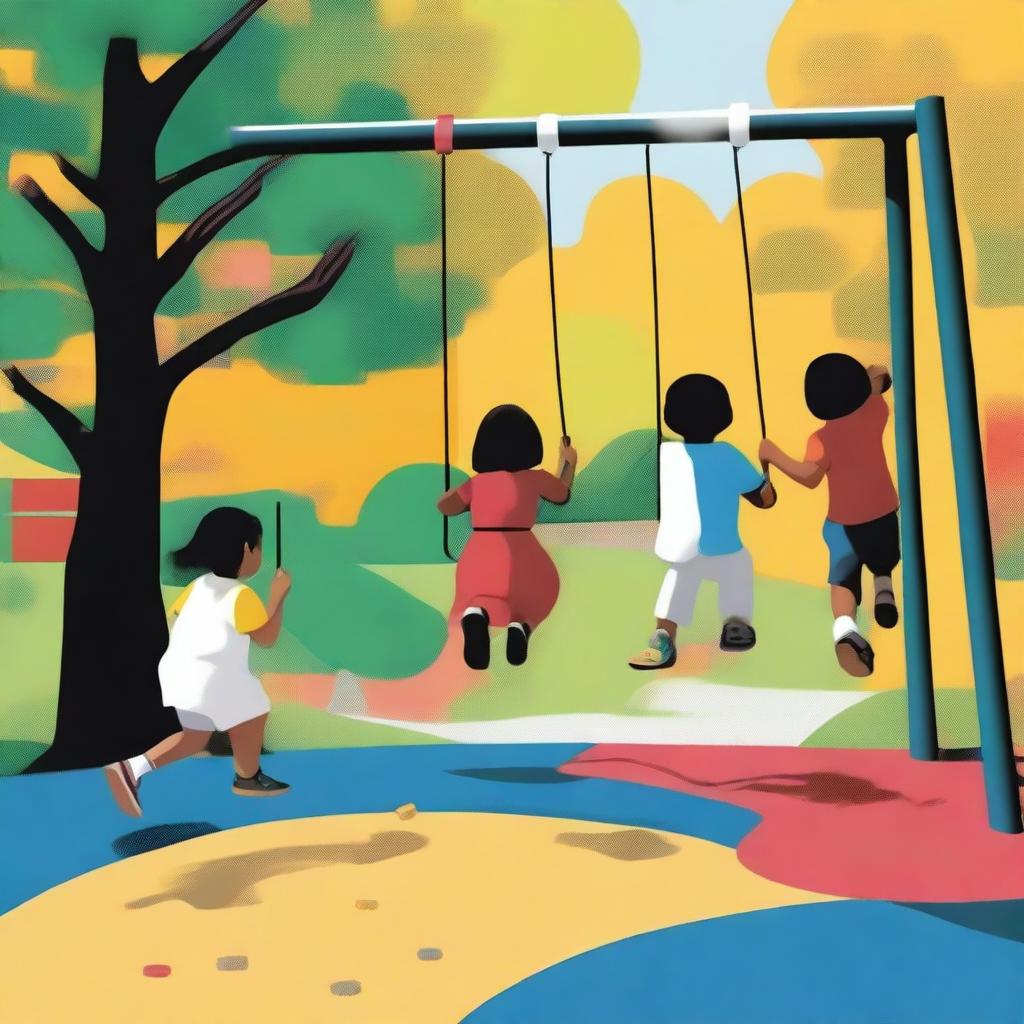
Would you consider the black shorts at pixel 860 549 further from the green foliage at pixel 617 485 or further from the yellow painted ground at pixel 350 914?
the yellow painted ground at pixel 350 914

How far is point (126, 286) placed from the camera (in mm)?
4777

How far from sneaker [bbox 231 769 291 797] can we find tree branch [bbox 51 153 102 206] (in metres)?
2.27

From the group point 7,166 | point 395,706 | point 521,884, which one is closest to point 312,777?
point 395,706

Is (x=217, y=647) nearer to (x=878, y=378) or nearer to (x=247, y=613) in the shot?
(x=247, y=613)

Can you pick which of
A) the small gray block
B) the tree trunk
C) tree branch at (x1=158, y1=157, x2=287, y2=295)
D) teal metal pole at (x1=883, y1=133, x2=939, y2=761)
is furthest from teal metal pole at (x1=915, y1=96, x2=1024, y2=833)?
the tree trunk

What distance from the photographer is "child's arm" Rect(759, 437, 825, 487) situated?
412 cm

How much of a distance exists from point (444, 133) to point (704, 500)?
4.86ft

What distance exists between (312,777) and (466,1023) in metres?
1.92

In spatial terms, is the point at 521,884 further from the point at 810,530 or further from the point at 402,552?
the point at 810,530

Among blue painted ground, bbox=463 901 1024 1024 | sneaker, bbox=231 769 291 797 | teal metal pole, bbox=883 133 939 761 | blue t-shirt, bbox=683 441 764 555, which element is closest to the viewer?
blue painted ground, bbox=463 901 1024 1024

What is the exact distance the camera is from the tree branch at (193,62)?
4.73m

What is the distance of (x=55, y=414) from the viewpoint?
187 inches

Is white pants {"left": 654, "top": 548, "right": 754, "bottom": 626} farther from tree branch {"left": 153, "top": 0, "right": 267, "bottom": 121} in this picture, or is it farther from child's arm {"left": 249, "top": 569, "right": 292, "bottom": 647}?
tree branch {"left": 153, "top": 0, "right": 267, "bottom": 121}

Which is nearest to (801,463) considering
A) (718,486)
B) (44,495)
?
(718,486)
